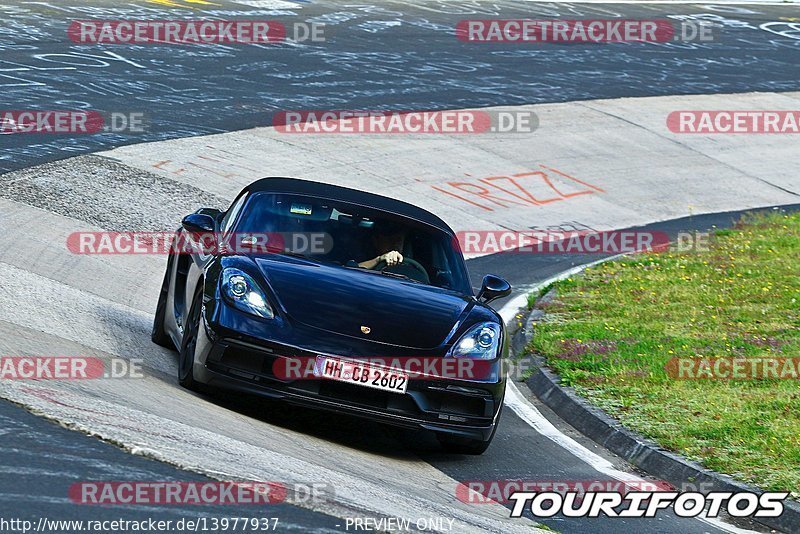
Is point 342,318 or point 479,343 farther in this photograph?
point 479,343

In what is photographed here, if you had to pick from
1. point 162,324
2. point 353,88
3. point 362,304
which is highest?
point 362,304

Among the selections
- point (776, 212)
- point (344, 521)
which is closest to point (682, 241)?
point (776, 212)

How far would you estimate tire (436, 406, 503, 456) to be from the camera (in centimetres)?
755

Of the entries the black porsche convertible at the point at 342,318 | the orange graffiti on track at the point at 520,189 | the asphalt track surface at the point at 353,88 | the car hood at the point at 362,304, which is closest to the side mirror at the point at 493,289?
the black porsche convertible at the point at 342,318

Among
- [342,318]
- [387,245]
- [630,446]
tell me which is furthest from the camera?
[387,245]

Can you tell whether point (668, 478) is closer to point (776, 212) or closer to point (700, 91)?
point (776, 212)

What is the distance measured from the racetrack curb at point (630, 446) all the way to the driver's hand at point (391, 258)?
5.82 ft

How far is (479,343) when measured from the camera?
25.1 feet

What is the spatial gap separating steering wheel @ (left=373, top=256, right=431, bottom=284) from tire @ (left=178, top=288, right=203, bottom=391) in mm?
1195

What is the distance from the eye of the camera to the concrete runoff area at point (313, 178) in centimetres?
642

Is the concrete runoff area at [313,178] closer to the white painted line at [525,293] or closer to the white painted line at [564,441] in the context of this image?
the white painted line at [564,441]

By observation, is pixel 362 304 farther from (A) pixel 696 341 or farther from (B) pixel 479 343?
(A) pixel 696 341

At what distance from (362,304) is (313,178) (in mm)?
10288

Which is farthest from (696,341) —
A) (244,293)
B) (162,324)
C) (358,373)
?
(244,293)
